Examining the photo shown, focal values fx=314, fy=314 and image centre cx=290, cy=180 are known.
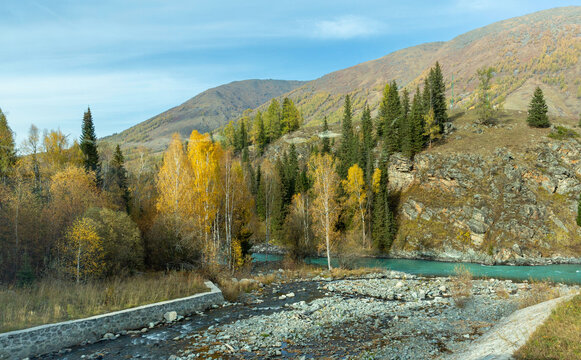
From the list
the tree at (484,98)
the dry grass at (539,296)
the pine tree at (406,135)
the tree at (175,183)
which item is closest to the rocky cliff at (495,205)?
the pine tree at (406,135)

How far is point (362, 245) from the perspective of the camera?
47750 mm

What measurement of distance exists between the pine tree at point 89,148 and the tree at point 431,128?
52788mm

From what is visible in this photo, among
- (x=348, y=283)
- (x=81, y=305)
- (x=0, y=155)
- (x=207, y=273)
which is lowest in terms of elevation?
(x=348, y=283)

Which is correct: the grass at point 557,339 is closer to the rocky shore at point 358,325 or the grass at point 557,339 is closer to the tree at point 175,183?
the rocky shore at point 358,325

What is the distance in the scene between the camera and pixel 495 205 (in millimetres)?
45344

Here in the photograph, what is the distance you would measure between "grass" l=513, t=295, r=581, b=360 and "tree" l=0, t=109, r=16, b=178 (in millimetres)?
44190

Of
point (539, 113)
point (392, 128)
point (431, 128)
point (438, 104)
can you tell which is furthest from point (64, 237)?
point (539, 113)

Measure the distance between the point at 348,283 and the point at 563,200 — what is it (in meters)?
39.2

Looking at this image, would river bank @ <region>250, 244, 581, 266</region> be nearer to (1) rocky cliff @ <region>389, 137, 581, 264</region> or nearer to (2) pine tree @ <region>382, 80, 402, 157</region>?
(1) rocky cliff @ <region>389, 137, 581, 264</region>

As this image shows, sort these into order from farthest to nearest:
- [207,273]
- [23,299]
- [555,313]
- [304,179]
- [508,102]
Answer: [508,102] < [304,179] < [207,273] < [23,299] < [555,313]

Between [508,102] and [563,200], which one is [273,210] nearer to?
[563,200]

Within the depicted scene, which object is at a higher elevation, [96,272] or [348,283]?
[96,272]

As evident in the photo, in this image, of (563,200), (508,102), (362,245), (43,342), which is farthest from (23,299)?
(508,102)

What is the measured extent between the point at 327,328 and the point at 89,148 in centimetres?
4131
